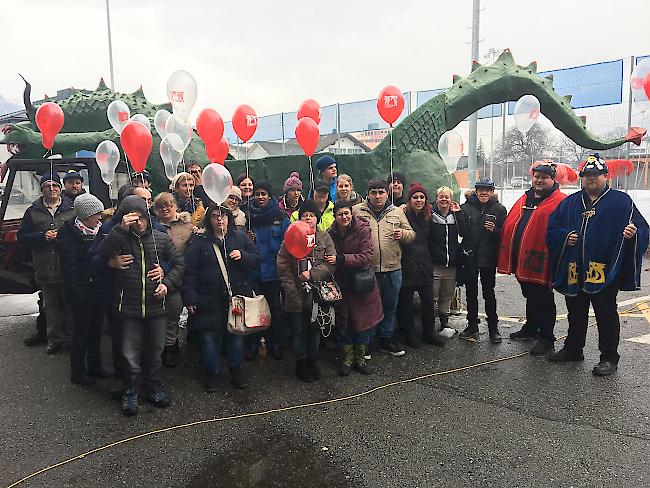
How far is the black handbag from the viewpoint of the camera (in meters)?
3.66

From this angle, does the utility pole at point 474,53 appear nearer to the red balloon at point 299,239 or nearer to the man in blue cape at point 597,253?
the man in blue cape at point 597,253

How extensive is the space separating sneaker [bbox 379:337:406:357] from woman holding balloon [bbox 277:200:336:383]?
0.77m

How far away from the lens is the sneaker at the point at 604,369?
365cm

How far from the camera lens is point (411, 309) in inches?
172

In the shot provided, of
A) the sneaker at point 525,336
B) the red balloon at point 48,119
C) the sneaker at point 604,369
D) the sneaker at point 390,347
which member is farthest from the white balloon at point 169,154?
the sneaker at point 604,369

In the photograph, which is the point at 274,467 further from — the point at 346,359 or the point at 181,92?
the point at 181,92

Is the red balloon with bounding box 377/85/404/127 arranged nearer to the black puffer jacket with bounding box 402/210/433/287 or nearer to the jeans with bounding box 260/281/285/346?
the black puffer jacket with bounding box 402/210/433/287

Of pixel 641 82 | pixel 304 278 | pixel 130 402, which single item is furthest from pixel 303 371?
pixel 641 82

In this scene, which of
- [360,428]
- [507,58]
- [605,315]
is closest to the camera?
[360,428]

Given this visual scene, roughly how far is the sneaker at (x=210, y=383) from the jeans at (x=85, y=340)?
92 centimetres

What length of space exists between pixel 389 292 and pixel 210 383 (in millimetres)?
1569

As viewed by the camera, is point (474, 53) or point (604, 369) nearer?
point (604, 369)

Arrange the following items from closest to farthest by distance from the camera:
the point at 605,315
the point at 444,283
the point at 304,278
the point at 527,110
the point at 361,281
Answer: the point at 304,278, the point at 361,281, the point at 605,315, the point at 444,283, the point at 527,110

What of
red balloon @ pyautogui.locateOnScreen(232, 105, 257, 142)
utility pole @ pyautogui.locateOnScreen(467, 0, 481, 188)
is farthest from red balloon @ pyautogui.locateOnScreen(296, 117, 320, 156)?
utility pole @ pyautogui.locateOnScreen(467, 0, 481, 188)
